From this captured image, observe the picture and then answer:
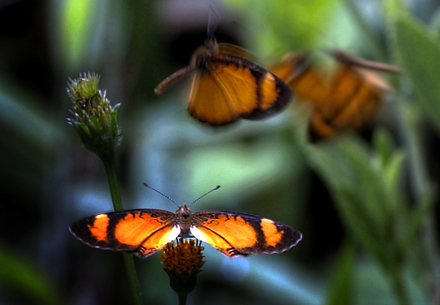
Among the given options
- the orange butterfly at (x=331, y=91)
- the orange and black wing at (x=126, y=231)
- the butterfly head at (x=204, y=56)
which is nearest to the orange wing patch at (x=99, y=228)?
the orange and black wing at (x=126, y=231)

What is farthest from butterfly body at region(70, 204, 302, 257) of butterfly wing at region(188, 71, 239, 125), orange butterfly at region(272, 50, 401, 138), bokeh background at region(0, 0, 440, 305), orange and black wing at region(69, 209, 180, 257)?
bokeh background at region(0, 0, 440, 305)

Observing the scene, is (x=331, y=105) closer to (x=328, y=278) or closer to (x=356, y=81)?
(x=356, y=81)

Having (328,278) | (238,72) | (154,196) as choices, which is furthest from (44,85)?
(238,72)

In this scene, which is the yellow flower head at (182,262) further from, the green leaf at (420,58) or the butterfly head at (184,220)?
the green leaf at (420,58)

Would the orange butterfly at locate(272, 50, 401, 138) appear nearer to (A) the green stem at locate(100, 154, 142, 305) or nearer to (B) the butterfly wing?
(B) the butterfly wing

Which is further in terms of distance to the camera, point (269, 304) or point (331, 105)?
point (269, 304)
